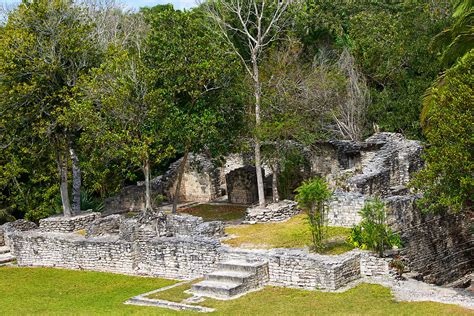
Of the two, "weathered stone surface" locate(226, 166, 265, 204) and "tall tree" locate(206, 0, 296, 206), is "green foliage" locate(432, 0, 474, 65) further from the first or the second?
"weathered stone surface" locate(226, 166, 265, 204)

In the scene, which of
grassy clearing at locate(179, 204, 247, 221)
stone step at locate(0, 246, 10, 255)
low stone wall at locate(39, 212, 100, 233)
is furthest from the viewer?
grassy clearing at locate(179, 204, 247, 221)

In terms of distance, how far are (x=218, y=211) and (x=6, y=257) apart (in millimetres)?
9260

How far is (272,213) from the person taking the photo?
2633 cm

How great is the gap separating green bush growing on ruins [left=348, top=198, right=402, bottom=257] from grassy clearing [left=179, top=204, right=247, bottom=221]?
1055 centimetres

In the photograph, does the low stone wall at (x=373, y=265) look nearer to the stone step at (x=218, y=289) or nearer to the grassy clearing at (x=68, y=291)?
the stone step at (x=218, y=289)

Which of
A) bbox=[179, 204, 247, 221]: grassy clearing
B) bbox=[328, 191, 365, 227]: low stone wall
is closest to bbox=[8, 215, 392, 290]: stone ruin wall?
bbox=[328, 191, 365, 227]: low stone wall

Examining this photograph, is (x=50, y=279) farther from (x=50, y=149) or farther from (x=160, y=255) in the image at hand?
(x=50, y=149)

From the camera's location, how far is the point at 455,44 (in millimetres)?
23781

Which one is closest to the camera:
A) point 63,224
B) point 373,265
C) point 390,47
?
point 373,265

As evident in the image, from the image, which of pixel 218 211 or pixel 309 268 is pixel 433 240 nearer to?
pixel 309 268

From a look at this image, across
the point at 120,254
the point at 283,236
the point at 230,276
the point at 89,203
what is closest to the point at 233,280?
the point at 230,276

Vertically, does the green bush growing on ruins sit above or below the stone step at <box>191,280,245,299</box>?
above

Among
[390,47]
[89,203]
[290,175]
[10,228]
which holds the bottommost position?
[10,228]

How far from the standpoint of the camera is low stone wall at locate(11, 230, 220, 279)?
20.5 meters
